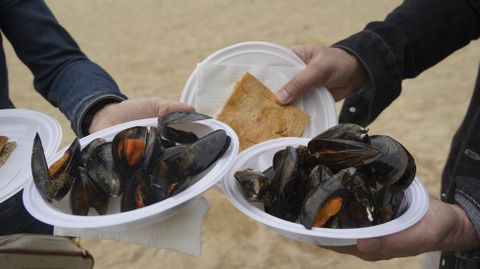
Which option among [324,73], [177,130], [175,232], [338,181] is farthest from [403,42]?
[175,232]

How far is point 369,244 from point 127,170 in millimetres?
552

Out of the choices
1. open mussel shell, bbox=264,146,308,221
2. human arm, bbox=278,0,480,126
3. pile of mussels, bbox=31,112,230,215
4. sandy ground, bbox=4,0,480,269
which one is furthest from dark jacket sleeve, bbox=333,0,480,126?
sandy ground, bbox=4,0,480,269

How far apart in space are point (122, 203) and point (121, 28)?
5535 mm

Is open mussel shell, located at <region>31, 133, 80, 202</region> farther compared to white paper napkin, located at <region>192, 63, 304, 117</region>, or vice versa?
white paper napkin, located at <region>192, 63, 304, 117</region>

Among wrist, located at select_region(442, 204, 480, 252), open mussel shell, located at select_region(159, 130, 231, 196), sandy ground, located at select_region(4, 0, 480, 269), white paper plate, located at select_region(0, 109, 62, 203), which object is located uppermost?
open mussel shell, located at select_region(159, 130, 231, 196)

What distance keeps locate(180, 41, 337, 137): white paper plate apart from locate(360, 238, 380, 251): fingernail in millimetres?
621

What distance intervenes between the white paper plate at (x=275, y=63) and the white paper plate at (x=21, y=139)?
480 mm

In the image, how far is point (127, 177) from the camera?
3.26ft

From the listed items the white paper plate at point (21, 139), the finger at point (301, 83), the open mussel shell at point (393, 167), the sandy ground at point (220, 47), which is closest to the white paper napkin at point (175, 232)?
the white paper plate at point (21, 139)

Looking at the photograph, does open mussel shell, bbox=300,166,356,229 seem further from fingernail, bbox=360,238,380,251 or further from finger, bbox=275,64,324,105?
finger, bbox=275,64,324,105

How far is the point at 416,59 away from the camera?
163 centimetres

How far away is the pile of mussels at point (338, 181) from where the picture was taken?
97 cm

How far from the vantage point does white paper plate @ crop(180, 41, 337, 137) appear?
156cm

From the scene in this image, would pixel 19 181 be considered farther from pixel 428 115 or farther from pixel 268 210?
pixel 428 115
